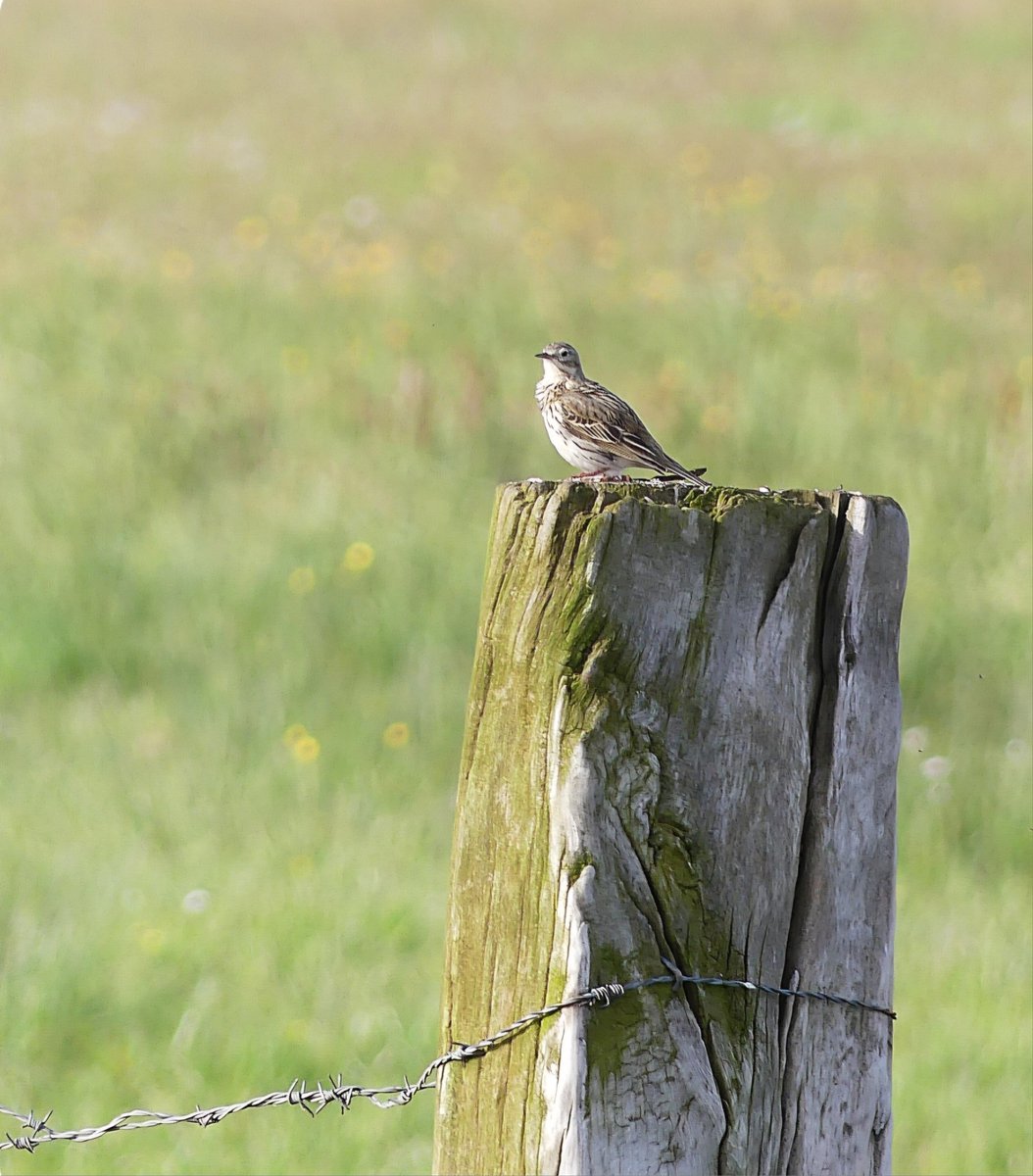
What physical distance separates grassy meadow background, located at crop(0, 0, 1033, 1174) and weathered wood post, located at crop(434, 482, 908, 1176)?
3.04 m

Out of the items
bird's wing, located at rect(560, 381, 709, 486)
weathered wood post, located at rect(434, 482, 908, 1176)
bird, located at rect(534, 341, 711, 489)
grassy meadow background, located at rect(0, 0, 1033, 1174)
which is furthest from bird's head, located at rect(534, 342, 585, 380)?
weathered wood post, located at rect(434, 482, 908, 1176)

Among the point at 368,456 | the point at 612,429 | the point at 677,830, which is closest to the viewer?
the point at 677,830

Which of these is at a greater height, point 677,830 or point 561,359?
point 561,359

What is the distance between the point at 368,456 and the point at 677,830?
8.34 meters

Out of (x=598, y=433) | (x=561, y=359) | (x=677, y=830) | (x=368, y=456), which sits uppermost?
(x=561, y=359)

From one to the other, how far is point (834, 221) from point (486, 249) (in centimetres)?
375

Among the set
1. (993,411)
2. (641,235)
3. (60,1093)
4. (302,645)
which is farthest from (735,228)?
(60,1093)

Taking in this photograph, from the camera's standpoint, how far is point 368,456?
10.7 meters

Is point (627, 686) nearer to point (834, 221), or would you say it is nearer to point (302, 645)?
point (302, 645)

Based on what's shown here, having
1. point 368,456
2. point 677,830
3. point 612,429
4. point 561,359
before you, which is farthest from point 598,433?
point 368,456

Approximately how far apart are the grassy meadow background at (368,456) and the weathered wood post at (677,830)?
9.98ft

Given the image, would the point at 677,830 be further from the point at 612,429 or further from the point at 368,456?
the point at 368,456

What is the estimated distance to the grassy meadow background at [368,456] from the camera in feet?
20.6

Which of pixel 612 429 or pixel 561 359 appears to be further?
pixel 561 359
